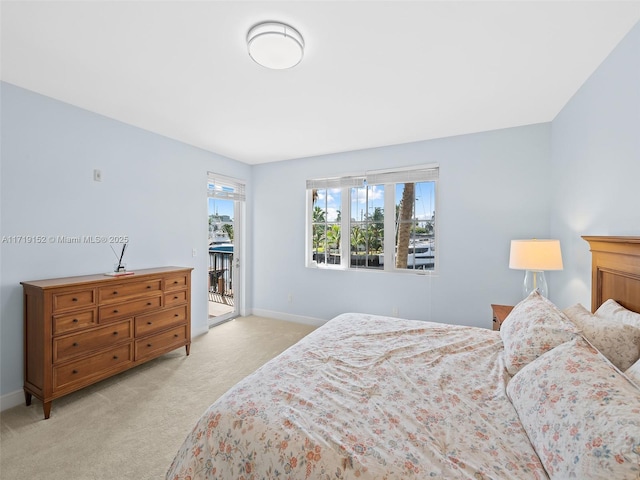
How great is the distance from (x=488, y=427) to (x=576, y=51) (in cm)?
233

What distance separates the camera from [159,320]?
2.95 meters

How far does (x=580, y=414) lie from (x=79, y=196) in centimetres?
368

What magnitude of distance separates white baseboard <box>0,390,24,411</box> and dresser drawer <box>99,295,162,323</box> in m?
0.79

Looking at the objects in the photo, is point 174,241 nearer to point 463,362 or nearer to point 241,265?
point 241,265

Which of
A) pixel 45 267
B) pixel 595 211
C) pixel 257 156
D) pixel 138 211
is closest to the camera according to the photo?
pixel 595 211

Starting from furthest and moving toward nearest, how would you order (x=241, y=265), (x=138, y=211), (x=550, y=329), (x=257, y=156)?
1. (x=241, y=265)
2. (x=257, y=156)
3. (x=138, y=211)
4. (x=550, y=329)

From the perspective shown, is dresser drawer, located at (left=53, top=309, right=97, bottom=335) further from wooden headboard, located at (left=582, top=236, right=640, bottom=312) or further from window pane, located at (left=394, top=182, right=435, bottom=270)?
wooden headboard, located at (left=582, top=236, right=640, bottom=312)

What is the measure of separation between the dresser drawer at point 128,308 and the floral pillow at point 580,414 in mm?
2987

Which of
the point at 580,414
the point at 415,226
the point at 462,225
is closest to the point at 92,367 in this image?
the point at 580,414

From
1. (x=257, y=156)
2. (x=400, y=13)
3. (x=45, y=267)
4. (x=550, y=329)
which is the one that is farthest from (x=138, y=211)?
(x=550, y=329)

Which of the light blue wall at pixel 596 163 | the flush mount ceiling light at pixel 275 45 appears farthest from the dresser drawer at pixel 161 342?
the light blue wall at pixel 596 163

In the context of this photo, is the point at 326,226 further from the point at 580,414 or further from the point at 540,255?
the point at 580,414

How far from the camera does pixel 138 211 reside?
10.4 feet

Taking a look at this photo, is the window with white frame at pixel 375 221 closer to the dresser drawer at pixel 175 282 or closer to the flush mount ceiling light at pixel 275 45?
the dresser drawer at pixel 175 282
